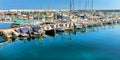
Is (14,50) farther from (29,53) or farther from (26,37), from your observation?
(26,37)

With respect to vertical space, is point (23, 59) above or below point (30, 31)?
below

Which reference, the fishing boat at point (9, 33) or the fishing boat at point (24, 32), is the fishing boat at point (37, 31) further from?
the fishing boat at point (9, 33)

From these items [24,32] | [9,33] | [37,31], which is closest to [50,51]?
[24,32]

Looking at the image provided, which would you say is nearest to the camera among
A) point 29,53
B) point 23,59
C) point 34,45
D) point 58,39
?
point 23,59

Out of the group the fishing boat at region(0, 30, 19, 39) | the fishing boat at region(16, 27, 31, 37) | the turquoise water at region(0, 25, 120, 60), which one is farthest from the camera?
the fishing boat at region(16, 27, 31, 37)

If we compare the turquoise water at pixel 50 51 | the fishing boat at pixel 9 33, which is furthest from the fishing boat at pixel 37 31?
the fishing boat at pixel 9 33

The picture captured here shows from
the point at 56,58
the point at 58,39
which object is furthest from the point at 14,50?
the point at 58,39

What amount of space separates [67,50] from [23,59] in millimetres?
10417

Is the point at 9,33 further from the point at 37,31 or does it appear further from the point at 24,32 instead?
the point at 37,31

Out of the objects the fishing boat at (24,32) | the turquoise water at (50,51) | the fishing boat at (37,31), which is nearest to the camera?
the turquoise water at (50,51)

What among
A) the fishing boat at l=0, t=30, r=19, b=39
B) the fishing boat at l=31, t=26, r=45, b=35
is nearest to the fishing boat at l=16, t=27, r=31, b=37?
the fishing boat at l=0, t=30, r=19, b=39

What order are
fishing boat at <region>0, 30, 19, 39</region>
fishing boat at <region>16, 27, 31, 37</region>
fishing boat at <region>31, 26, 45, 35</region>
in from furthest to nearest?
fishing boat at <region>31, 26, 45, 35</region>
fishing boat at <region>16, 27, 31, 37</region>
fishing boat at <region>0, 30, 19, 39</region>

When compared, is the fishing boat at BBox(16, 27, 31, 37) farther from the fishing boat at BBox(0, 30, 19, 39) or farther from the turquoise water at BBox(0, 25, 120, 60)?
the turquoise water at BBox(0, 25, 120, 60)

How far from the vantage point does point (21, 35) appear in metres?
47.1
